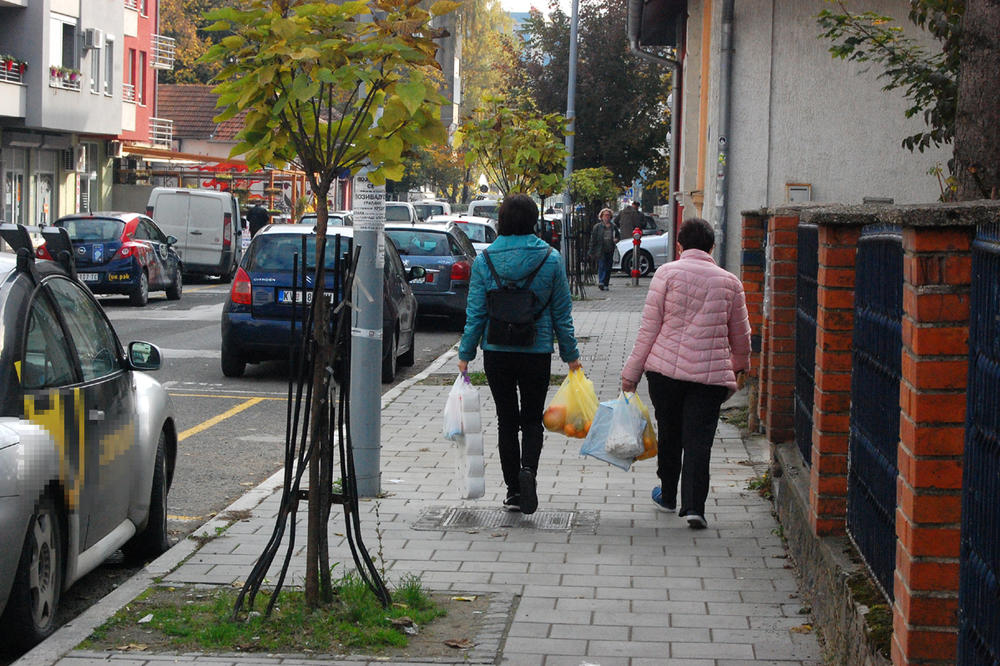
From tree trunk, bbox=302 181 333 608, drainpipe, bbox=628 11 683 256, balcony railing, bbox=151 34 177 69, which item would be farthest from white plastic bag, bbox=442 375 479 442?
balcony railing, bbox=151 34 177 69

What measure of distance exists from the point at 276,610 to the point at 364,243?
3012 millimetres

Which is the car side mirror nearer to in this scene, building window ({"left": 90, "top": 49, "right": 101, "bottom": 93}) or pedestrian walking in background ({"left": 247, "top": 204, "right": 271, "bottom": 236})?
pedestrian walking in background ({"left": 247, "top": 204, "right": 271, "bottom": 236})

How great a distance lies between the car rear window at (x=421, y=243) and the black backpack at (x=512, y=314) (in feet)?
44.1

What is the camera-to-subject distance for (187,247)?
31938 mm

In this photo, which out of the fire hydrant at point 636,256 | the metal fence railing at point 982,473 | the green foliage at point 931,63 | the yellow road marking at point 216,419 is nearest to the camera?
the metal fence railing at point 982,473

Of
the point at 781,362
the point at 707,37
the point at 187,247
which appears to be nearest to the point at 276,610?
the point at 781,362

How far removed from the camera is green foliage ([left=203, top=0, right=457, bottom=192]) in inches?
214

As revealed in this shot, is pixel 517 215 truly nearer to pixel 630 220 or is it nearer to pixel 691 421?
pixel 691 421

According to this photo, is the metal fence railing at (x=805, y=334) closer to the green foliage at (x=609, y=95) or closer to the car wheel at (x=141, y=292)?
the car wheel at (x=141, y=292)

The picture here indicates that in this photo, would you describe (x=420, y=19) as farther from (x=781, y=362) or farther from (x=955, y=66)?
(x=955, y=66)

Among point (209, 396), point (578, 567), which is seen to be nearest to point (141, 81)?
point (209, 396)

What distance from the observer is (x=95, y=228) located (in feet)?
78.9

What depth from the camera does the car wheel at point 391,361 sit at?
14.7 meters

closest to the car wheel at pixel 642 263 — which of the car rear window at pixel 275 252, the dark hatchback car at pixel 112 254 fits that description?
the dark hatchback car at pixel 112 254
